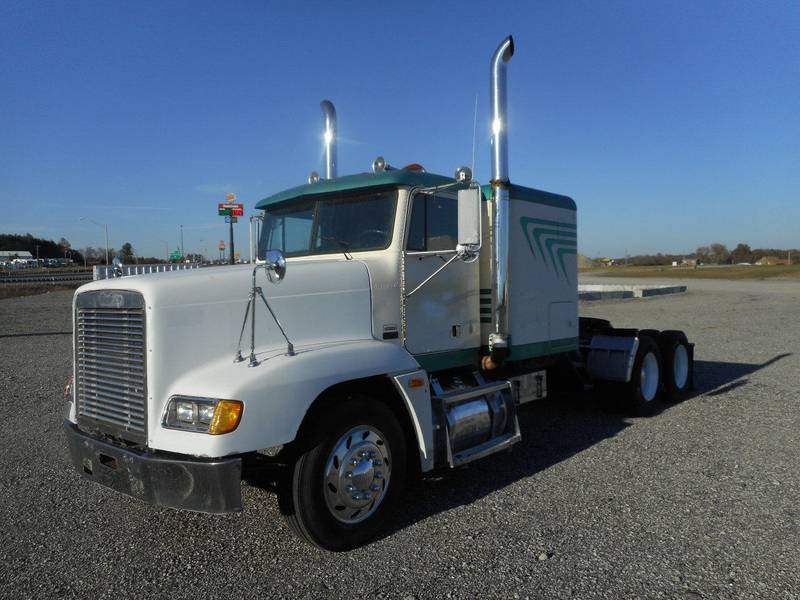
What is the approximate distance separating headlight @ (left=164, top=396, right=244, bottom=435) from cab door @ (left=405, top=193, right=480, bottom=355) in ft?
6.00

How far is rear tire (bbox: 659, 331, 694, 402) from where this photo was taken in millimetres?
8664

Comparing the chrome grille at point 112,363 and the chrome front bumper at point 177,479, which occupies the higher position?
the chrome grille at point 112,363

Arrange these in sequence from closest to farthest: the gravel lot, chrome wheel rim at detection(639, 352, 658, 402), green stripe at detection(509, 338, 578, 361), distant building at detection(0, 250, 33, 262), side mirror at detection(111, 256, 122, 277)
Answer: the gravel lot
side mirror at detection(111, 256, 122, 277)
green stripe at detection(509, 338, 578, 361)
chrome wheel rim at detection(639, 352, 658, 402)
distant building at detection(0, 250, 33, 262)

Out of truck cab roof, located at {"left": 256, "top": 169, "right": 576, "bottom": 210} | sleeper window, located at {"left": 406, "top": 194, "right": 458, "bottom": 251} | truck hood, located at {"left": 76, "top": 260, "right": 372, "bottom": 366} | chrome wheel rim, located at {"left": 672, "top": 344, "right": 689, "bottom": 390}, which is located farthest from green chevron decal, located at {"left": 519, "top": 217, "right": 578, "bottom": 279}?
chrome wheel rim, located at {"left": 672, "top": 344, "right": 689, "bottom": 390}

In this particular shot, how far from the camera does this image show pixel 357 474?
164 inches

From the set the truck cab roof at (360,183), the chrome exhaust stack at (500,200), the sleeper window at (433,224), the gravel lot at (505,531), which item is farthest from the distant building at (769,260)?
the truck cab roof at (360,183)

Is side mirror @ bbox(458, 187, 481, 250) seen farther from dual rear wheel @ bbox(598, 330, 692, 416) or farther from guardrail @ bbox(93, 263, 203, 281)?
Answer: dual rear wheel @ bbox(598, 330, 692, 416)

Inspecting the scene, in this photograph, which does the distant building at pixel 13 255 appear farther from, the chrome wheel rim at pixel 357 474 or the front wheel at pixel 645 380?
the chrome wheel rim at pixel 357 474

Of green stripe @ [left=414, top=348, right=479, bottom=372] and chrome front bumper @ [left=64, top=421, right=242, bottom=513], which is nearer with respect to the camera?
chrome front bumper @ [left=64, top=421, right=242, bottom=513]

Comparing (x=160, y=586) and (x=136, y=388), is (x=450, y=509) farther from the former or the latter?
(x=136, y=388)

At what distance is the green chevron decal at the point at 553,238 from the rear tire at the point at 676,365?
2.31 meters

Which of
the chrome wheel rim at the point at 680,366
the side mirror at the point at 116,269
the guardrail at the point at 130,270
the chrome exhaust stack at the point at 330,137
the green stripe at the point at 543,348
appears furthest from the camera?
the chrome wheel rim at the point at 680,366

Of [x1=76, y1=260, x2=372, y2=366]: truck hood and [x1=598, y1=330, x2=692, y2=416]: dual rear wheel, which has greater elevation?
[x1=76, y1=260, x2=372, y2=366]: truck hood

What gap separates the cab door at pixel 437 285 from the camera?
16.7 feet
